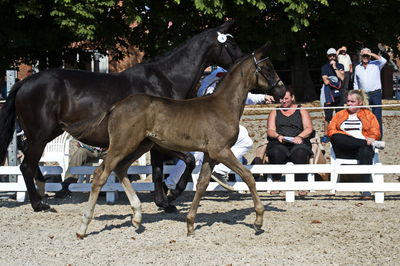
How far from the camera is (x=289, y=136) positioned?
10.8 m

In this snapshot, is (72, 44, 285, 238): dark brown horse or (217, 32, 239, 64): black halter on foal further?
(217, 32, 239, 64): black halter on foal

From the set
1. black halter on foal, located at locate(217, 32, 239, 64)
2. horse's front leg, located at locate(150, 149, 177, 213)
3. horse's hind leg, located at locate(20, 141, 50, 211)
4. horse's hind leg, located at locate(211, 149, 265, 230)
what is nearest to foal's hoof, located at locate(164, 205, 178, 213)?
horse's front leg, located at locate(150, 149, 177, 213)

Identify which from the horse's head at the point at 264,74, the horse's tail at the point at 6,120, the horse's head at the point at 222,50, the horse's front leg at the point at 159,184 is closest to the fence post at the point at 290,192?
the horse's front leg at the point at 159,184

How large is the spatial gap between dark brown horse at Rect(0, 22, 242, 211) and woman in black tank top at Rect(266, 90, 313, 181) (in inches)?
60.5

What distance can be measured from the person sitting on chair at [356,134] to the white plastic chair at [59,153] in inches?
173

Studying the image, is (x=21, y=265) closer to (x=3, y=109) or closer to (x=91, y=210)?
(x=91, y=210)

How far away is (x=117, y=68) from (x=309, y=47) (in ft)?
52.9

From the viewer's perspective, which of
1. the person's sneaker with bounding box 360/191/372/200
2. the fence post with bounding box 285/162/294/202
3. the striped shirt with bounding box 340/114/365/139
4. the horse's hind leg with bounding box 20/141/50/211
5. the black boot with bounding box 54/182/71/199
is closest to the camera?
the horse's hind leg with bounding box 20/141/50/211

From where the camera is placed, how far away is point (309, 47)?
85.4 ft

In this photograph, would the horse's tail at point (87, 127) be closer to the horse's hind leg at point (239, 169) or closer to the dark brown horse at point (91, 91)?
the dark brown horse at point (91, 91)

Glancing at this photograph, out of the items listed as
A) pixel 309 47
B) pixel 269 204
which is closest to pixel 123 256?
pixel 269 204

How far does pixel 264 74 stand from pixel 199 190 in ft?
5.01

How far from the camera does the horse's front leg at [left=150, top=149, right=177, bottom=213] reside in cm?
938

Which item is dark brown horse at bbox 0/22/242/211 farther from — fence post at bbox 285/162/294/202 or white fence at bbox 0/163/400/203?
fence post at bbox 285/162/294/202
